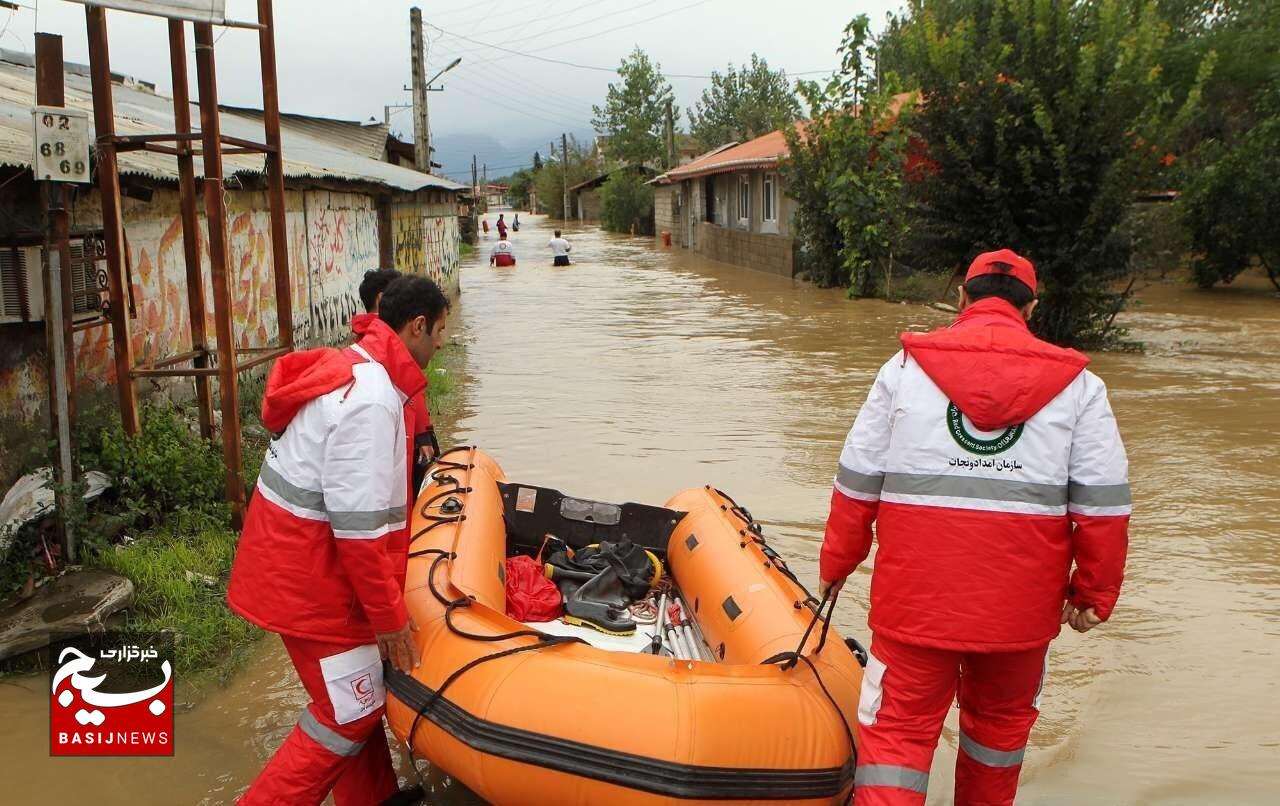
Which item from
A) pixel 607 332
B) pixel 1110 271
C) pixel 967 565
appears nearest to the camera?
pixel 967 565

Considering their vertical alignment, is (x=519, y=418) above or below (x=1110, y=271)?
below

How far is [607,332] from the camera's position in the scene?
16.5 m

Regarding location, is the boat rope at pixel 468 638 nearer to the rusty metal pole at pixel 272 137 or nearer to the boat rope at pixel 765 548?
the boat rope at pixel 765 548

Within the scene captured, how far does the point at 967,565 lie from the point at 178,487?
15.0 ft

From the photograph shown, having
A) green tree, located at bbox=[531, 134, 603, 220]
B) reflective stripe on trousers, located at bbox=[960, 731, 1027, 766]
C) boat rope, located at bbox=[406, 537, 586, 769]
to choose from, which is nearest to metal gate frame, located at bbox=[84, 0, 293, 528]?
boat rope, located at bbox=[406, 537, 586, 769]

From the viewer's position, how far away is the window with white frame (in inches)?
1104

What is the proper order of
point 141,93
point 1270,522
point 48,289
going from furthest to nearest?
point 141,93, point 1270,522, point 48,289

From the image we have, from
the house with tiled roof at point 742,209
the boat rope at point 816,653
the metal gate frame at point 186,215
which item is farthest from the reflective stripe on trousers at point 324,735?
the house with tiled roof at point 742,209

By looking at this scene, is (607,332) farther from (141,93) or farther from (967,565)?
(967,565)

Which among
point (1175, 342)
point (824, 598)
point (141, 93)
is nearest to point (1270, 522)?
point (824, 598)

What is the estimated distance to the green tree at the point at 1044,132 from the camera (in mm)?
12039

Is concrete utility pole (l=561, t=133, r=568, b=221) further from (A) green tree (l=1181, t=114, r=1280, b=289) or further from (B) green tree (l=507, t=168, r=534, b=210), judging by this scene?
(A) green tree (l=1181, t=114, r=1280, b=289)

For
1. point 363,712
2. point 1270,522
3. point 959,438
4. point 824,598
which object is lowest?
point 1270,522

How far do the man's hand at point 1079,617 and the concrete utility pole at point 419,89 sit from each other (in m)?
24.9
